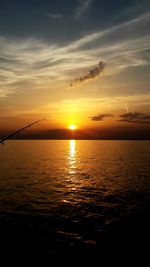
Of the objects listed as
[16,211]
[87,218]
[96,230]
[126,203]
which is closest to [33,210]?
[16,211]

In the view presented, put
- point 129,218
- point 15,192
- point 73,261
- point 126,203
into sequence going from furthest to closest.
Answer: point 15,192 < point 126,203 < point 129,218 < point 73,261

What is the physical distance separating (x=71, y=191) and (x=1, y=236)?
1839 cm

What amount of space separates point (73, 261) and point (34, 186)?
24.8m

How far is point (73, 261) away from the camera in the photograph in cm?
1505

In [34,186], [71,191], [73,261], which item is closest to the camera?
[73,261]

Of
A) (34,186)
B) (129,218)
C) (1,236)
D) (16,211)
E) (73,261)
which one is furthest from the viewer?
Result: (34,186)

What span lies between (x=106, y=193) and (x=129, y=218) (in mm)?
11263

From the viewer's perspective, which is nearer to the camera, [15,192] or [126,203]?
[126,203]

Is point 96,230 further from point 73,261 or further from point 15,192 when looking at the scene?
point 15,192

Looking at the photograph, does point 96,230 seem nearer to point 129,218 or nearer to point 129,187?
point 129,218

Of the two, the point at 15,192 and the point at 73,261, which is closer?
the point at 73,261

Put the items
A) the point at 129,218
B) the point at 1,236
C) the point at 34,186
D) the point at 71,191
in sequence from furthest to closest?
the point at 34,186 < the point at 71,191 < the point at 129,218 < the point at 1,236

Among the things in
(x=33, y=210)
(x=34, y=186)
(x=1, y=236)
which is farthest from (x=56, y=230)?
(x=34, y=186)

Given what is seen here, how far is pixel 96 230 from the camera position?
65.7ft
